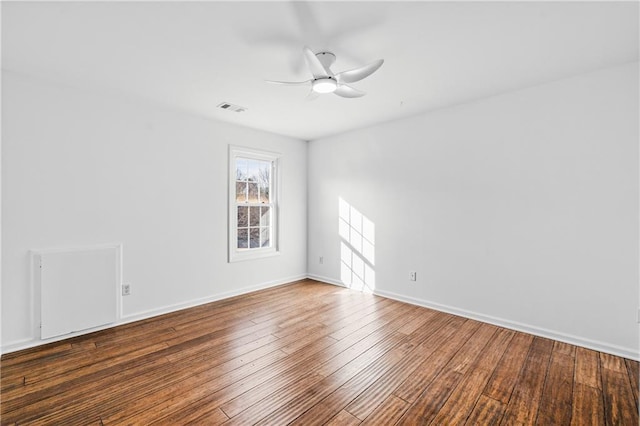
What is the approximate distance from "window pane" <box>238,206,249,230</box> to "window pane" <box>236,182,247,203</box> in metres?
0.12

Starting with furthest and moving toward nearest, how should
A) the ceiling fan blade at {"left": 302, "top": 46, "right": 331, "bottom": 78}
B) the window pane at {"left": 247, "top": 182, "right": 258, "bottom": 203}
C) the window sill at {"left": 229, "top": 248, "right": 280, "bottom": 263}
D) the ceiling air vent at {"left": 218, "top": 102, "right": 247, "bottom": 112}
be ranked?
the window pane at {"left": 247, "top": 182, "right": 258, "bottom": 203} → the window sill at {"left": 229, "top": 248, "right": 280, "bottom": 263} → the ceiling air vent at {"left": 218, "top": 102, "right": 247, "bottom": 112} → the ceiling fan blade at {"left": 302, "top": 46, "right": 331, "bottom": 78}

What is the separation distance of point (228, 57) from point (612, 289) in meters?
3.88

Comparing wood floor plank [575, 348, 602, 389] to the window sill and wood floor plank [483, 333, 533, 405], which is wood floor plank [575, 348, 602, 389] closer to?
wood floor plank [483, 333, 533, 405]

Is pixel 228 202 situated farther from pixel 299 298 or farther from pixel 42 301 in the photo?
pixel 42 301

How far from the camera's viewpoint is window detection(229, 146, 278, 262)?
4336 millimetres

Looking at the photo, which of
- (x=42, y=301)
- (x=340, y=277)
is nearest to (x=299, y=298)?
(x=340, y=277)

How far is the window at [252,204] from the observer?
434 cm

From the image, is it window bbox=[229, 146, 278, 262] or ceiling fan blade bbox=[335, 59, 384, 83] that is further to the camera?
window bbox=[229, 146, 278, 262]

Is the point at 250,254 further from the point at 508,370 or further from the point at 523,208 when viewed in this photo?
the point at 523,208

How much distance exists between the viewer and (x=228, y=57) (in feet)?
7.98

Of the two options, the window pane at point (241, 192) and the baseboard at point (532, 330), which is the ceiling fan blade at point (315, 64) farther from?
the baseboard at point (532, 330)

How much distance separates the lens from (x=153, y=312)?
11.5 ft

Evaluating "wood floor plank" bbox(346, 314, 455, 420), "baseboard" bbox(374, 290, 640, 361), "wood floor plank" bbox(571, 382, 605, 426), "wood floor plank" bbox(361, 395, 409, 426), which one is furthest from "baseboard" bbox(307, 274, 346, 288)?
"wood floor plank" bbox(571, 382, 605, 426)

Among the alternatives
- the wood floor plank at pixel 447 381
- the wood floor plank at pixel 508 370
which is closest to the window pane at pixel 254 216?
the wood floor plank at pixel 447 381
